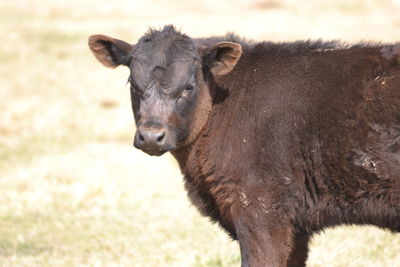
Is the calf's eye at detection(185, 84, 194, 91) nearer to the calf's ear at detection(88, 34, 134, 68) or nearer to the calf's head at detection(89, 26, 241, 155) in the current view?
the calf's head at detection(89, 26, 241, 155)

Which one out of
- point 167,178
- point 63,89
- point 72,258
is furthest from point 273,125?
point 63,89

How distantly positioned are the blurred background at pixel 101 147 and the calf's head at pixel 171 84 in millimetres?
2352

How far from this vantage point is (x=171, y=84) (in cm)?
715

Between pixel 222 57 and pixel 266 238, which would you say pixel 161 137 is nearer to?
pixel 222 57

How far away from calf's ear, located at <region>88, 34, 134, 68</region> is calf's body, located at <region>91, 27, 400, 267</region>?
19.8 inches

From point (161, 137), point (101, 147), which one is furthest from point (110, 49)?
point (101, 147)

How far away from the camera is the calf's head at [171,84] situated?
23.0ft

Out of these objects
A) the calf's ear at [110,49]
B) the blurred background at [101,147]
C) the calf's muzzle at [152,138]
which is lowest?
the blurred background at [101,147]

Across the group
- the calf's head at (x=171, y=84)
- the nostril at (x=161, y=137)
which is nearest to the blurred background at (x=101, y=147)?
the calf's head at (x=171, y=84)

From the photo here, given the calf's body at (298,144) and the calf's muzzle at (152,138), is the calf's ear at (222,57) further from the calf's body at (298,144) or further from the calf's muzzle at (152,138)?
the calf's muzzle at (152,138)

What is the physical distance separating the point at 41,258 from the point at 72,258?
1.19 feet

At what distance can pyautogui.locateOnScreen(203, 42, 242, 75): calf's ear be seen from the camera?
286 inches

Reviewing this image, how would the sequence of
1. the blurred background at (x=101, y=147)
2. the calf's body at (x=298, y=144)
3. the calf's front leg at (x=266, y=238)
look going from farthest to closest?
the blurred background at (x=101, y=147) → the calf's front leg at (x=266, y=238) → the calf's body at (x=298, y=144)

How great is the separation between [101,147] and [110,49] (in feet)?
29.5
